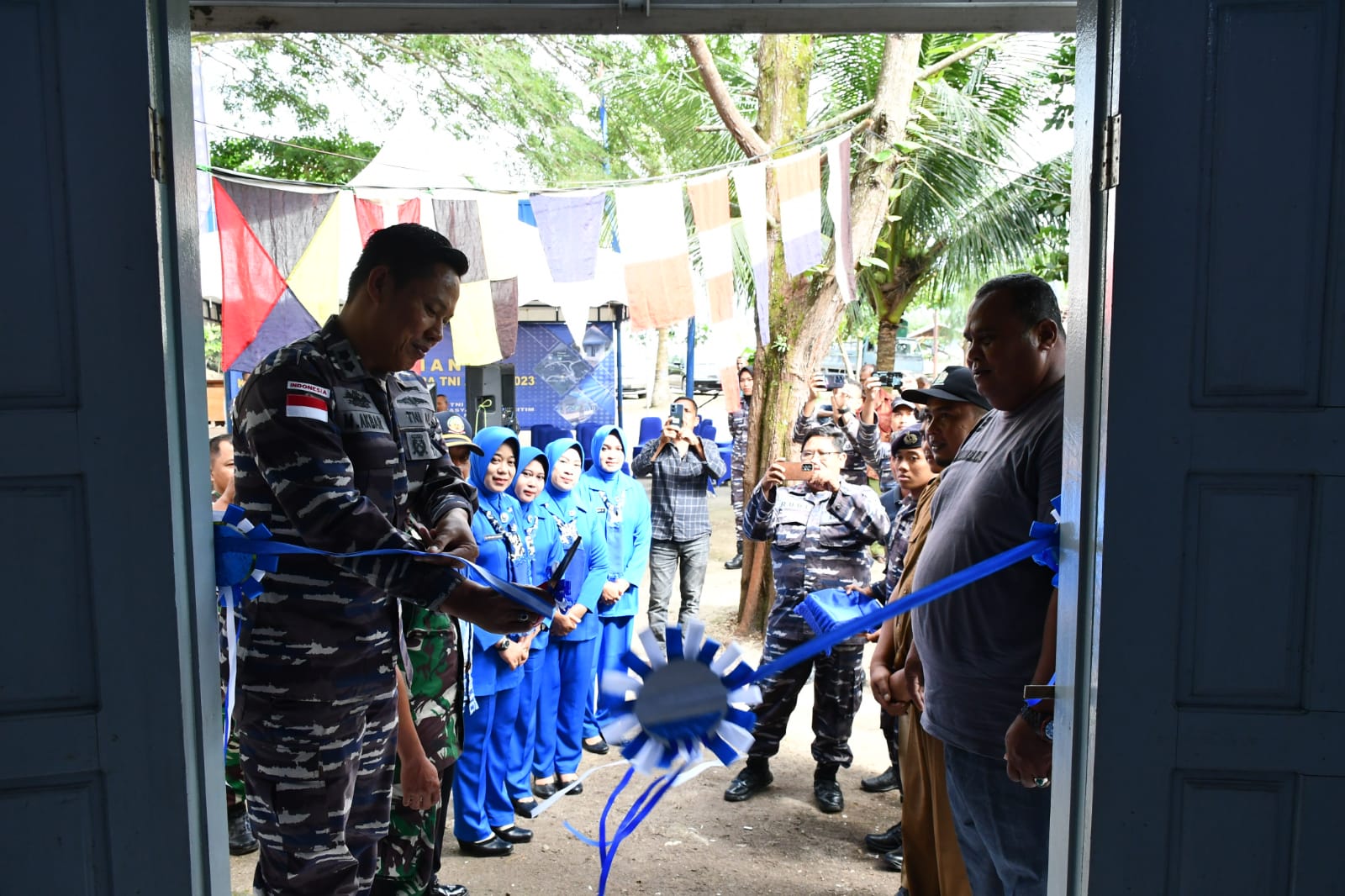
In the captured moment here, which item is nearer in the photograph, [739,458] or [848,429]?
[848,429]

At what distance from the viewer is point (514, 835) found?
14.6 ft

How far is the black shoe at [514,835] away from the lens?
445 cm

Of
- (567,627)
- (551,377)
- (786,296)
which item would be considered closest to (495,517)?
(567,627)

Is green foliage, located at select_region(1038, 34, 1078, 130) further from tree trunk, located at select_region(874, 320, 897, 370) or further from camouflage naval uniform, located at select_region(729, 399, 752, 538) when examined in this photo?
tree trunk, located at select_region(874, 320, 897, 370)

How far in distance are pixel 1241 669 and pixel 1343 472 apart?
35 centimetres

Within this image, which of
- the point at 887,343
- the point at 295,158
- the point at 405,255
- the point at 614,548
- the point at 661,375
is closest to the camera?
the point at 405,255

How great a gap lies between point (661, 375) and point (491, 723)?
94.1 feet

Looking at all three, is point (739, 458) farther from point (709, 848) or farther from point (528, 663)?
point (709, 848)

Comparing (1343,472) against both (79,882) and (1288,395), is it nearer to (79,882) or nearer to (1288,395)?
(1288,395)

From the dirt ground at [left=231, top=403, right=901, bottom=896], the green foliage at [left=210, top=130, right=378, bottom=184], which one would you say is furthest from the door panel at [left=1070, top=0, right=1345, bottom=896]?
the green foliage at [left=210, top=130, right=378, bottom=184]

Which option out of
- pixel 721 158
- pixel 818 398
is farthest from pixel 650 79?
pixel 818 398

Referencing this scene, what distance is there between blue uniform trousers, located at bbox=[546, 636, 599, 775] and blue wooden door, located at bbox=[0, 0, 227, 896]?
3.54m

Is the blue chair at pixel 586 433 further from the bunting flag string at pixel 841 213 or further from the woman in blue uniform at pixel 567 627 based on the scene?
the woman in blue uniform at pixel 567 627

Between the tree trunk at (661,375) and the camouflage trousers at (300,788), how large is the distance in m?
28.7
